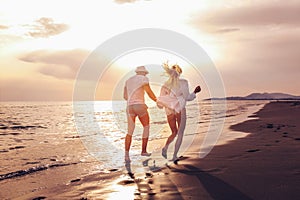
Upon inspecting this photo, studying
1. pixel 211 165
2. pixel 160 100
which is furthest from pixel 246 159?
pixel 160 100

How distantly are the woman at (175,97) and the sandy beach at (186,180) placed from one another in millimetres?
1156

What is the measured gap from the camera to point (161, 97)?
9664mm

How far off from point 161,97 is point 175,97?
41cm

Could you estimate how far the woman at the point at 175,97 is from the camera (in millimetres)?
9468

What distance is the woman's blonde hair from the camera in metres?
9.57

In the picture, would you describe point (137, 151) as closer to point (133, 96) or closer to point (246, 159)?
point (133, 96)

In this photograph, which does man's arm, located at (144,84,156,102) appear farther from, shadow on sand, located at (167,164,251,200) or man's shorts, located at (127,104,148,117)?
shadow on sand, located at (167,164,251,200)

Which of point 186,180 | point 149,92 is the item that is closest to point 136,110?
point 149,92

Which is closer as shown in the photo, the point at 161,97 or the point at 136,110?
the point at 136,110

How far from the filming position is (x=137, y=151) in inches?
494

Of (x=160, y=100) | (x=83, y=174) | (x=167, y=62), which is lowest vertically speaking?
(x=83, y=174)

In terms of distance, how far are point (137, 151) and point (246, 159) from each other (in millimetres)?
5068

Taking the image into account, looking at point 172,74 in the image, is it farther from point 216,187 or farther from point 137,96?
point 216,187

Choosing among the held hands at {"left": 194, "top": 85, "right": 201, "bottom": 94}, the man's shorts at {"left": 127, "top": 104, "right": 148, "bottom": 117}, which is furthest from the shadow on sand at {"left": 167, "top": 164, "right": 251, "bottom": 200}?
the held hands at {"left": 194, "top": 85, "right": 201, "bottom": 94}
